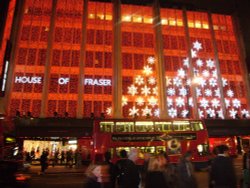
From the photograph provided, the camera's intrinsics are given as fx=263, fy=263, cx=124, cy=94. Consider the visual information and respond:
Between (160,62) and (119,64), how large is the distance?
4.76 metres

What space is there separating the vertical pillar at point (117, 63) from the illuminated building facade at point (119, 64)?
11cm

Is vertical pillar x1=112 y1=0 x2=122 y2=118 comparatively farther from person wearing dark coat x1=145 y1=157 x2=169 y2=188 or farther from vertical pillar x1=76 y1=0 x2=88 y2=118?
person wearing dark coat x1=145 y1=157 x2=169 y2=188

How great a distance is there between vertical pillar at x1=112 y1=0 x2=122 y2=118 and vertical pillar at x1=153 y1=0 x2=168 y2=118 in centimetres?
442

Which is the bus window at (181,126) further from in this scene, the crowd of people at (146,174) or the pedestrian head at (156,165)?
the pedestrian head at (156,165)

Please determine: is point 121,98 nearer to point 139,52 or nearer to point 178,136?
point 139,52

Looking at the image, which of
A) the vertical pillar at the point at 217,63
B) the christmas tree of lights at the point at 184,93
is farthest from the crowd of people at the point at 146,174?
the vertical pillar at the point at 217,63

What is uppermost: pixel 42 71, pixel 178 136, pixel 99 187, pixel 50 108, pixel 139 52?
pixel 139 52

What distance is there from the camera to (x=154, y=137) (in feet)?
57.4

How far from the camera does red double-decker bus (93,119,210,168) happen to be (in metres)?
16.9

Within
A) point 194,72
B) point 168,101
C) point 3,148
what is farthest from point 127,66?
point 3,148

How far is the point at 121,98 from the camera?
93.7ft

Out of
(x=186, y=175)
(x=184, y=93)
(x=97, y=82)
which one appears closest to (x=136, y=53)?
(x=97, y=82)

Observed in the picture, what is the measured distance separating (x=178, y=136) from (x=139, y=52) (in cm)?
1504

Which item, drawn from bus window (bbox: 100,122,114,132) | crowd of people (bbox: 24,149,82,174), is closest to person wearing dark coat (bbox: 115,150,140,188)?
bus window (bbox: 100,122,114,132)
